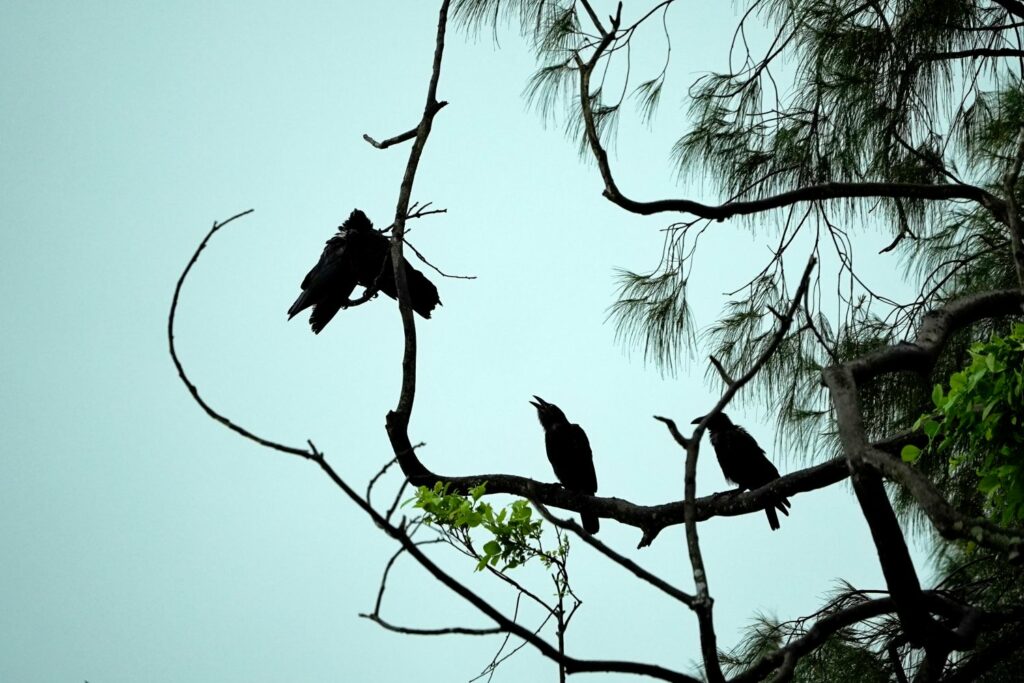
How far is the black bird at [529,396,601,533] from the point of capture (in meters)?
3.11

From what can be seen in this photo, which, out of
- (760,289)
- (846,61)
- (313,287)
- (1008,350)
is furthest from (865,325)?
(313,287)

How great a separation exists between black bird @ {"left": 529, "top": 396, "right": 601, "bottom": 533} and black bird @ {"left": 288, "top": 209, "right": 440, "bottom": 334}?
2.01 feet

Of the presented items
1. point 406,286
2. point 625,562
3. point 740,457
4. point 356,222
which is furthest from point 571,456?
point 625,562

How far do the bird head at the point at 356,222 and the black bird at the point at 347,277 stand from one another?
0.06 ft

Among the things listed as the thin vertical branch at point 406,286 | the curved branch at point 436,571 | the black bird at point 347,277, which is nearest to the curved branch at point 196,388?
the curved branch at point 436,571

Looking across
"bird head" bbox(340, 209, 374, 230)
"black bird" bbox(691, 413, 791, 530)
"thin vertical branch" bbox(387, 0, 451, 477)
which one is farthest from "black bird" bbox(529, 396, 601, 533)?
"bird head" bbox(340, 209, 374, 230)

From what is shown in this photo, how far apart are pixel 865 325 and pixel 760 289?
1.05 ft

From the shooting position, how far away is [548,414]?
3.35 m

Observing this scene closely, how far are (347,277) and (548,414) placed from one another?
2.87 feet

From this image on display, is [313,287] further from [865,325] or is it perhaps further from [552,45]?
[865,325]

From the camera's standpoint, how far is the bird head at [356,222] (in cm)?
339

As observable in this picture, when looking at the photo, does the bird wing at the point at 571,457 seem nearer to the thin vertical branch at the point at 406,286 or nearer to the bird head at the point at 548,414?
the bird head at the point at 548,414

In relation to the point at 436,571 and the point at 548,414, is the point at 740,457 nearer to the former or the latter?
the point at 548,414

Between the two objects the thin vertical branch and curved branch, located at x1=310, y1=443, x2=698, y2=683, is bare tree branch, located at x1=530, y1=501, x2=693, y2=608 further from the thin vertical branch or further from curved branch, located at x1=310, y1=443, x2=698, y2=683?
the thin vertical branch
